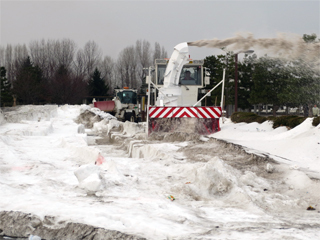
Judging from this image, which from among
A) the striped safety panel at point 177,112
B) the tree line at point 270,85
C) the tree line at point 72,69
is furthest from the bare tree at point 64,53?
the striped safety panel at point 177,112

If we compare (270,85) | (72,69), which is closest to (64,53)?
(72,69)

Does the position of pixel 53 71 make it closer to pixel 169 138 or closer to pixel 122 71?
pixel 122 71

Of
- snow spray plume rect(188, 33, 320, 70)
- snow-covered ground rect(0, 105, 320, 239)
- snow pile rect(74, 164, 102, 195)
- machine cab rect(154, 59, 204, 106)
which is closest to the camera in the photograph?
snow-covered ground rect(0, 105, 320, 239)

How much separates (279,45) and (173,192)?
29.2 feet

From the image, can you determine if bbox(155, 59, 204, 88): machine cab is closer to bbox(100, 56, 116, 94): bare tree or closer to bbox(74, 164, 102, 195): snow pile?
bbox(74, 164, 102, 195): snow pile

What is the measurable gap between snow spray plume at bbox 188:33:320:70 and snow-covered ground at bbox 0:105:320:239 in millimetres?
4034

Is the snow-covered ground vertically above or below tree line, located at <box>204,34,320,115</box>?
below

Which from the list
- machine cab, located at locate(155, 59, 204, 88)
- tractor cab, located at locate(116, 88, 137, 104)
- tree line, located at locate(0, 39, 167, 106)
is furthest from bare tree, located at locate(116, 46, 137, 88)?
machine cab, located at locate(155, 59, 204, 88)

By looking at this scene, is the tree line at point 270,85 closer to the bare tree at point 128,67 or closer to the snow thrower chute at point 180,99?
the snow thrower chute at point 180,99

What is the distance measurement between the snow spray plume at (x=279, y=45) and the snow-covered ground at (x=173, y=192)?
4.03m

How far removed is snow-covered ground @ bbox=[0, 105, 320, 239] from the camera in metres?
4.10

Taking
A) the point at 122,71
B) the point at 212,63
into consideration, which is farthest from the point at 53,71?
the point at 212,63

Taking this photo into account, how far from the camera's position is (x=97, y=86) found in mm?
79125

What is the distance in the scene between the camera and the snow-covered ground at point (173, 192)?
410 centimetres
